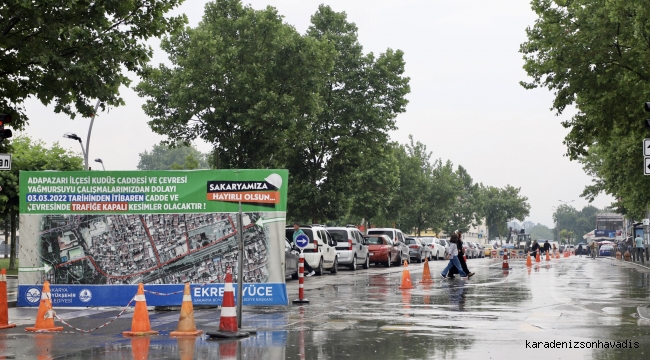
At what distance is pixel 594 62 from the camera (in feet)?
80.8

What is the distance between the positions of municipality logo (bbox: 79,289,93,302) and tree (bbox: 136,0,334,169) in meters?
23.0

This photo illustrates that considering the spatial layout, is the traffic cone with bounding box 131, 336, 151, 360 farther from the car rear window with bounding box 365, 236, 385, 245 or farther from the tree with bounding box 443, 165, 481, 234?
the tree with bounding box 443, 165, 481, 234

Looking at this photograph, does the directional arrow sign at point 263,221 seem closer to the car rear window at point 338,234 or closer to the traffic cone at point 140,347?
the traffic cone at point 140,347

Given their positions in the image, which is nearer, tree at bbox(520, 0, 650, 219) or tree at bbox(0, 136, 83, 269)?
tree at bbox(520, 0, 650, 219)

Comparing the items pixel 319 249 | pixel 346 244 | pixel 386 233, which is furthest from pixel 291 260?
pixel 386 233

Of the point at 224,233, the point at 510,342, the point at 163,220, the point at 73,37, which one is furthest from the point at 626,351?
the point at 73,37

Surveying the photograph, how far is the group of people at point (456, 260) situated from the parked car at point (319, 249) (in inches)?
189

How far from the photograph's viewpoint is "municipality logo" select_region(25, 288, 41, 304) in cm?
1633

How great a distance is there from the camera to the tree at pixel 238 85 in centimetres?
3909

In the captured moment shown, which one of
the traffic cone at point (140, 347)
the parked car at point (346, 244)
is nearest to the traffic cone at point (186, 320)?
the traffic cone at point (140, 347)

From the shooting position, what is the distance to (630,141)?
3503 centimetres

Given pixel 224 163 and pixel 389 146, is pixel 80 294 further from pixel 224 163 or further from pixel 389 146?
pixel 389 146

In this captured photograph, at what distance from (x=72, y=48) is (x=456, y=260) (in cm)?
1536

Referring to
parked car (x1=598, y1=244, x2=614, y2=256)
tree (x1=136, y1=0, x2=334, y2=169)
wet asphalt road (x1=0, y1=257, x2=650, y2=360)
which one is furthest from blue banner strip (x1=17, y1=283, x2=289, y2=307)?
parked car (x1=598, y1=244, x2=614, y2=256)
